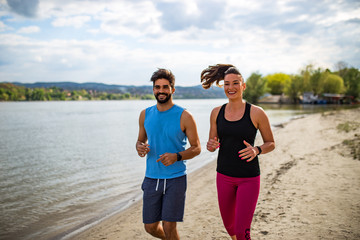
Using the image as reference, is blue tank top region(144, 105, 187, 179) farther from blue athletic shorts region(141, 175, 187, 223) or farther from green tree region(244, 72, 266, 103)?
green tree region(244, 72, 266, 103)

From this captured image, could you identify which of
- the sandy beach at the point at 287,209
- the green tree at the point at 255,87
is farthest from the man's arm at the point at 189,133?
the green tree at the point at 255,87

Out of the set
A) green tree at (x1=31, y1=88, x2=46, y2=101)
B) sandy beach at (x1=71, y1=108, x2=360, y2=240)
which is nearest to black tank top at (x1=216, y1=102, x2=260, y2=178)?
sandy beach at (x1=71, y1=108, x2=360, y2=240)

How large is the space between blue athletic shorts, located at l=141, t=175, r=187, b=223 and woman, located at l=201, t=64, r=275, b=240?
1.79ft

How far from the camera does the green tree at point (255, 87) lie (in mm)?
105213

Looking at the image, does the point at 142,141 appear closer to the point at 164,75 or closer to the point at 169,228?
the point at 164,75

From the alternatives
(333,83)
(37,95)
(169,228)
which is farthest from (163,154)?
(37,95)

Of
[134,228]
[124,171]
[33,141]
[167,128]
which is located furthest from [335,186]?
[33,141]

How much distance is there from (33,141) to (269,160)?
62.7ft

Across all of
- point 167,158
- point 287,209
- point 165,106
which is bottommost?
point 287,209

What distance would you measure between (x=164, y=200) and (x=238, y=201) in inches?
36.2

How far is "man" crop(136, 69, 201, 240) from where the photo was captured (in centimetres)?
334

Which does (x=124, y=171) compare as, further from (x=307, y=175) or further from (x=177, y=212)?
→ (x=177, y=212)

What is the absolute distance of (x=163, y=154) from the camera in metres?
3.27

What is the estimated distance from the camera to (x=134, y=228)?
220 inches
